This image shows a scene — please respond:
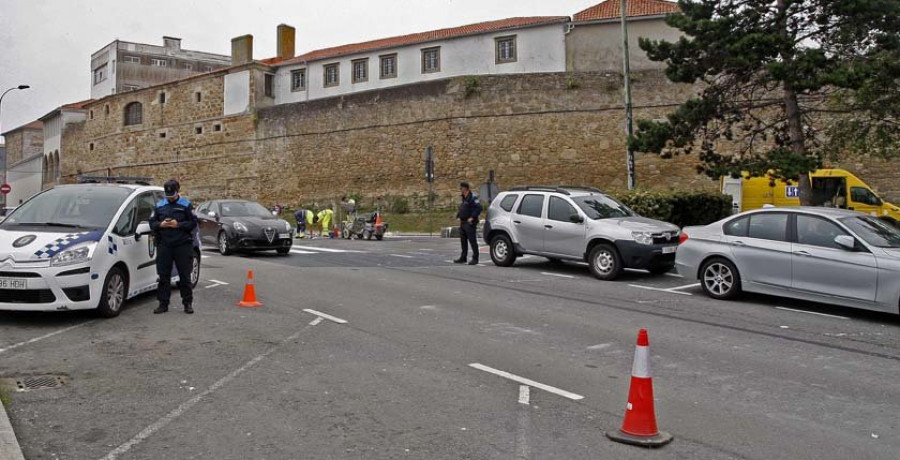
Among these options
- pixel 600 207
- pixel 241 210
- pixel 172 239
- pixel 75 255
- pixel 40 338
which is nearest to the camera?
pixel 40 338

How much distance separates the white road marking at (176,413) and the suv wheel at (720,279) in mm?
6919

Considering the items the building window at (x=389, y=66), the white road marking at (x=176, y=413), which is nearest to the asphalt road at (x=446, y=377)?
the white road marking at (x=176, y=413)

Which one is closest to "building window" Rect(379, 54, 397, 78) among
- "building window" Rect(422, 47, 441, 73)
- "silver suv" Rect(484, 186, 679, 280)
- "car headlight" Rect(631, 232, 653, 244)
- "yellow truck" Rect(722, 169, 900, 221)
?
"building window" Rect(422, 47, 441, 73)

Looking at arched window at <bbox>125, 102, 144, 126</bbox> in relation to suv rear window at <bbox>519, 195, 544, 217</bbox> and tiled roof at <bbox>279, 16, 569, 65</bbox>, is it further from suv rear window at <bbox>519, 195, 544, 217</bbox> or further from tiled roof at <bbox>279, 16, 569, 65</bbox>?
suv rear window at <bbox>519, 195, 544, 217</bbox>

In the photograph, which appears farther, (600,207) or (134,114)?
(134,114)

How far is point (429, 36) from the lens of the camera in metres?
42.2

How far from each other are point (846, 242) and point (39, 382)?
9.28 meters

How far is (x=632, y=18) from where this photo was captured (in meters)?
36.7

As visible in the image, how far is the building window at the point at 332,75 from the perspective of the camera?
150 feet

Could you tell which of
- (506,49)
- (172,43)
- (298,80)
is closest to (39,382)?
(506,49)

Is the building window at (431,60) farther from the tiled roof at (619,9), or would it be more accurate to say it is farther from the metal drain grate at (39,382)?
the metal drain grate at (39,382)

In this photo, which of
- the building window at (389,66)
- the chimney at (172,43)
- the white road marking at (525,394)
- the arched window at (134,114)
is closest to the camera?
the white road marking at (525,394)

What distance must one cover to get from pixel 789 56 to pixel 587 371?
1298cm

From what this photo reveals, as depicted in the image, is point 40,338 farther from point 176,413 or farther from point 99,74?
point 99,74
